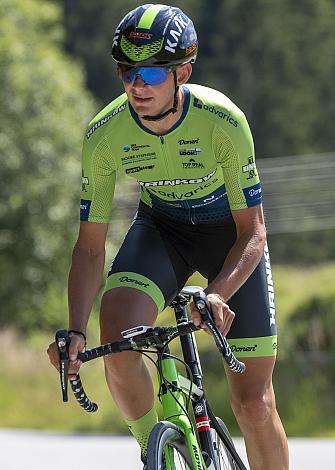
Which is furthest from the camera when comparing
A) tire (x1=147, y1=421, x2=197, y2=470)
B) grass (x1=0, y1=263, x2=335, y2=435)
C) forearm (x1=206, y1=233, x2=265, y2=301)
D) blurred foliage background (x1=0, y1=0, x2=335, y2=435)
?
blurred foliage background (x1=0, y1=0, x2=335, y2=435)

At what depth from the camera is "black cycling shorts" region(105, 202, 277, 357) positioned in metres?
5.16

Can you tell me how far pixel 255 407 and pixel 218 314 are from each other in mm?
961

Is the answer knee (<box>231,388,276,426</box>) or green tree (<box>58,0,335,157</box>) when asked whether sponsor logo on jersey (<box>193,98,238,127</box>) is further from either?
green tree (<box>58,0,335,157</box>)

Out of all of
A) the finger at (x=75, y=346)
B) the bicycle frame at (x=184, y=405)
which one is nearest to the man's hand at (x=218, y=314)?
the bicycle frame at (x=184, y=405)

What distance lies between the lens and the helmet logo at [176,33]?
4.79 m

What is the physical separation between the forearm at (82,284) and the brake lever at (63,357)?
196 millimetres

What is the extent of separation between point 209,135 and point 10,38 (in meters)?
37.4

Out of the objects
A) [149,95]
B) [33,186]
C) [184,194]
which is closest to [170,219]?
[184,194]

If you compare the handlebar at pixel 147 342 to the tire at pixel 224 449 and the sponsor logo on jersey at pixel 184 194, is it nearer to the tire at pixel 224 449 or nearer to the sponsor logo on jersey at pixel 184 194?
the tire at pixel 224 449

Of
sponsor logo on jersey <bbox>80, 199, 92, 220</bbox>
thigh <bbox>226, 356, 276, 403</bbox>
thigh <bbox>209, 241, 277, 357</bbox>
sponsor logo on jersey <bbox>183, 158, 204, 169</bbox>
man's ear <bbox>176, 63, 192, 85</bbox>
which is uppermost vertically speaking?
man's ear <bbox>176, 63, 192, 85</bbox>

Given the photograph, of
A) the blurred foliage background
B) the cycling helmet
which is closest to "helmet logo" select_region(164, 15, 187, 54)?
the cycling helmet

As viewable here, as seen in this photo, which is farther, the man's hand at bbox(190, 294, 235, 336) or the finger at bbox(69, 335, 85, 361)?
the finger at bbox(69, 335, 85, 361)

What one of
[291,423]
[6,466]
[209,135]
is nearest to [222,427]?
[209,135]

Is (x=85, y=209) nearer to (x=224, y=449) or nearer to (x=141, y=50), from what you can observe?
(x=141, y=50)
